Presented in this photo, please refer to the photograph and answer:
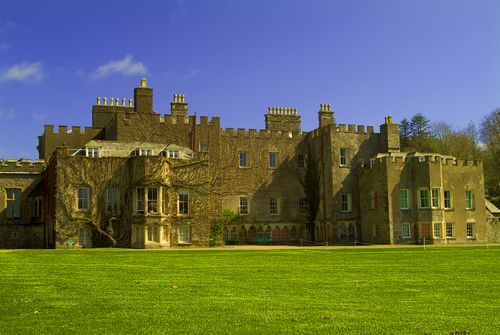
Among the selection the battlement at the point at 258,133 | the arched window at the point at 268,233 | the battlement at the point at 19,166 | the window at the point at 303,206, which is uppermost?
the battlement at the point at 258,133

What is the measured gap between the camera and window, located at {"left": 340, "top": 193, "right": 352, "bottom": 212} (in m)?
45.8

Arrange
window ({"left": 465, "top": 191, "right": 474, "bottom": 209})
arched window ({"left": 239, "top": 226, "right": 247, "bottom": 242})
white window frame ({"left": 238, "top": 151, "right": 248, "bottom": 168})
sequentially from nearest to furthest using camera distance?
window ({"left": 465, "top": 191, "right": 474, "bottom": 209}) < arched window ({"left": 239, "top": 226, "right": 247, "bottom": 242}) < white window frame ({"left": 238, "top": 151, "right": 248, "bottom": 168})

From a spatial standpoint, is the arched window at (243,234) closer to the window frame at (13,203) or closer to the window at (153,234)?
the window at (153,234)

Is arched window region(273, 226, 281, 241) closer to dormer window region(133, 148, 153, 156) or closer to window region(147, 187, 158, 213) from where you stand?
dormer window region(133, 148, 153, 156)

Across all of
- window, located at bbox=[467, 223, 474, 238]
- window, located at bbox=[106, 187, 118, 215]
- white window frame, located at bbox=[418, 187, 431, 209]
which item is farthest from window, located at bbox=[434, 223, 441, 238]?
window, located at bbox=[106, 187, 118, 215]

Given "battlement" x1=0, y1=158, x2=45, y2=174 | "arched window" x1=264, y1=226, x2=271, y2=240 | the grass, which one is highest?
"battlement" x1=0, y1=158, x2=45, y2=174

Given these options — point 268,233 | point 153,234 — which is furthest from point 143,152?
point 268,233

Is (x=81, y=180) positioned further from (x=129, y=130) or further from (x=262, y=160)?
(x=262, y=160)

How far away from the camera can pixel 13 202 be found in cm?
4241

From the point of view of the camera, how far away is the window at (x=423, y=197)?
136 feet

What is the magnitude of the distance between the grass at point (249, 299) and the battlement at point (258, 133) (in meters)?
29.1

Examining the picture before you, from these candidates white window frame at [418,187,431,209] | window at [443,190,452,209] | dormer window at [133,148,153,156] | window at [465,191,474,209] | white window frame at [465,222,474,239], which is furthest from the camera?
window at [465,191,474,209]

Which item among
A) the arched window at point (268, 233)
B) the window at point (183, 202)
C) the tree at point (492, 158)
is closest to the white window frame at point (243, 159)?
the arched window at point (268, 233)

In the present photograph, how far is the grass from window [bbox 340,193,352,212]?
88.3 feet
